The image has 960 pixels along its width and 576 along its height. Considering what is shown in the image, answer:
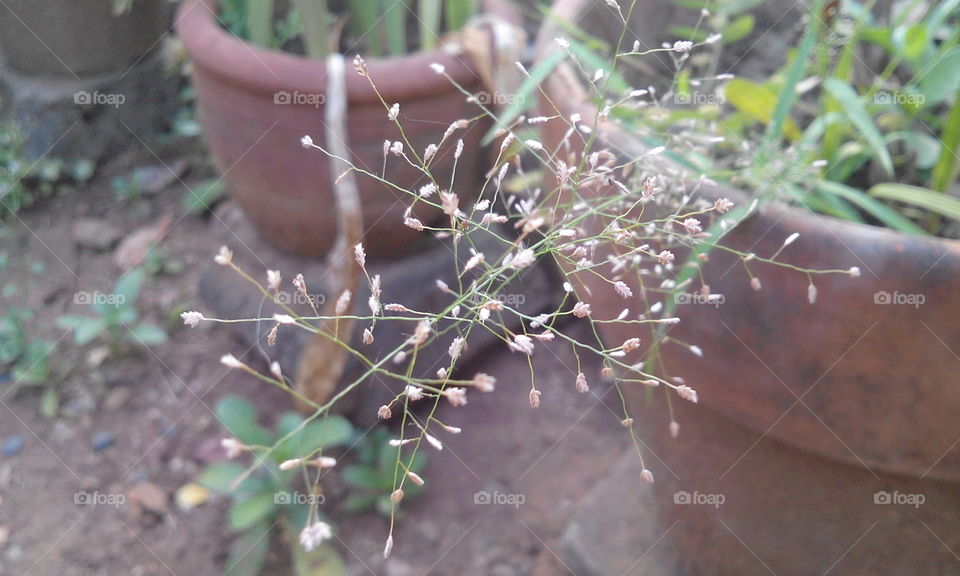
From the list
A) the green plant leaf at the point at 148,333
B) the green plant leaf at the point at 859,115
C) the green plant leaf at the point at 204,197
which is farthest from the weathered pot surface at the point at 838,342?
the green plant leaf at the point at 204,197

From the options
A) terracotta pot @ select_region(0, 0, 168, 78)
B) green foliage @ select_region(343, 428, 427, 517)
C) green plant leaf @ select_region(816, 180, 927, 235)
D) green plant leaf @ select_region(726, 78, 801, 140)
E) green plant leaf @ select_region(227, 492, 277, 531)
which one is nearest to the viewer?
green plant leaf @ select_region(816, 180, 927, 235)

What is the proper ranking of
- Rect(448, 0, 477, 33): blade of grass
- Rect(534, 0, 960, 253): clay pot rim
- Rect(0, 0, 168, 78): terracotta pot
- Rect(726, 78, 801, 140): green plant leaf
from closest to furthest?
1. Rect(534, 0, 960, 253): clay pot rim
2. Rect(726, 78, 801, 140): green plant leaf
3. Rect(448, 0, 477, 33): blade of grass
4. Rect(0, 0, 168, 78): terracotta pot

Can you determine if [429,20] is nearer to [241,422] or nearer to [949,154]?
[241,422]

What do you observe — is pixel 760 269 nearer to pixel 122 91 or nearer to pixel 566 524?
pixel 566 524

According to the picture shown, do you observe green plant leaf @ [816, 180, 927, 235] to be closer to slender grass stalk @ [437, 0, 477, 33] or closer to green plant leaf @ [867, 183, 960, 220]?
green plant leaf @ [867, 183, 960, 220]

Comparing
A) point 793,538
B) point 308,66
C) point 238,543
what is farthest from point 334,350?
point 793,538

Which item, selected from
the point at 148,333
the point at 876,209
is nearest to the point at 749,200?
the point at 876,209

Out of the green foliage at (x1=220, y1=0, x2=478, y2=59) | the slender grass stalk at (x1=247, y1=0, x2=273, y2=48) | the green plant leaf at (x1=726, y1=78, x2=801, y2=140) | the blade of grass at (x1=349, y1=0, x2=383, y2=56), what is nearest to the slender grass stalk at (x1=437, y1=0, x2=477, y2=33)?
the green foliage at (x1=220, y1=0, x2=478, y2=59)
